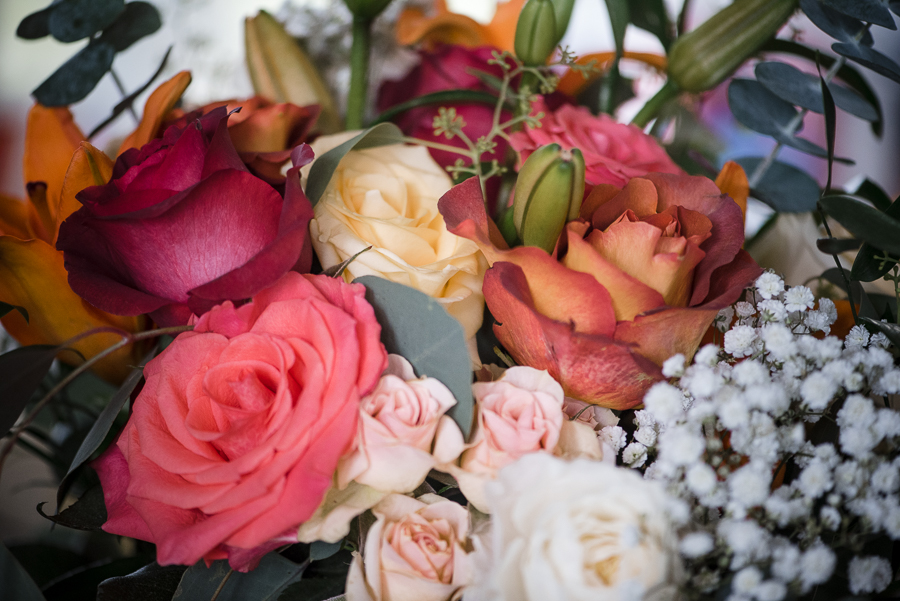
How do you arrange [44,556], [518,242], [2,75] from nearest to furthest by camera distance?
[518,242] < [44,556] < [2,75]

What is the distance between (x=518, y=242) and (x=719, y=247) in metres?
0.12

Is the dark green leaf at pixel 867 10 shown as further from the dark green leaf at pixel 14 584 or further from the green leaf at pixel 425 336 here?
the dark green leaf at pixel 14 584

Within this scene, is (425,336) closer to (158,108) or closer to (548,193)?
(548,193)

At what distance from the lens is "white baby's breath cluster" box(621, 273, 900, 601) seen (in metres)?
0.27

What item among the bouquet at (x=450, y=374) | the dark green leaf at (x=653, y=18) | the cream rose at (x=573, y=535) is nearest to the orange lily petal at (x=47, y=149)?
the bouquet at (x=450, y=374)

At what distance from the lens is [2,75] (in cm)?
106

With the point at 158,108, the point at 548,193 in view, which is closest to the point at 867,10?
the point at 548,193

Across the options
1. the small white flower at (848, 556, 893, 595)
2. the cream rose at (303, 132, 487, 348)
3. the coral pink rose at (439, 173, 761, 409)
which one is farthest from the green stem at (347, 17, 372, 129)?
the small white flower at (848, 556, 893, 595)

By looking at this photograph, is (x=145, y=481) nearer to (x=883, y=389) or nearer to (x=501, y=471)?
(x=501, y=471)

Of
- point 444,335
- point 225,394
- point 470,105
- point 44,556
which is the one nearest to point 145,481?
point 225,394

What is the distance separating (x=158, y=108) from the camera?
1.44ft

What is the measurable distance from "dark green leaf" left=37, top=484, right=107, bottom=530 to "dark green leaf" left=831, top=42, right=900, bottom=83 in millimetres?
588

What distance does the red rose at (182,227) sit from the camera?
1.09 feet

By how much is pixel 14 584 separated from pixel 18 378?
108 millimetres
